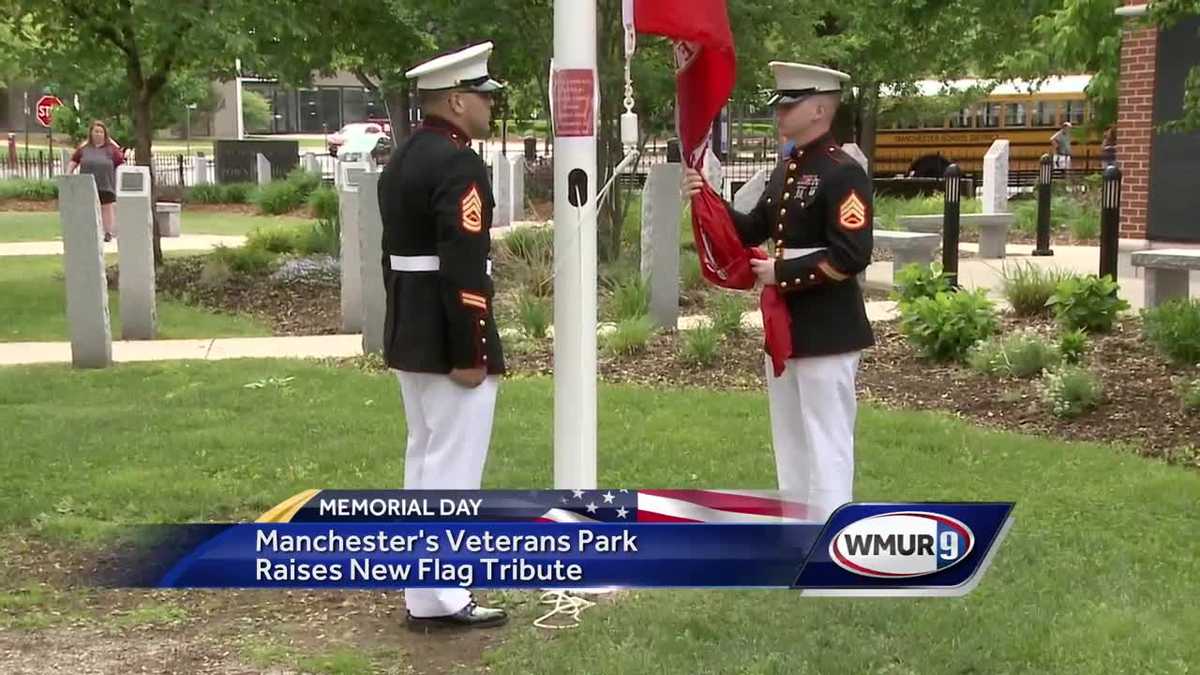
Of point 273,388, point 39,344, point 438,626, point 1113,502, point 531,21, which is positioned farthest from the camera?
point 531,21

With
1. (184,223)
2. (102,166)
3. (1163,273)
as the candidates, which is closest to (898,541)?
(1163,273)

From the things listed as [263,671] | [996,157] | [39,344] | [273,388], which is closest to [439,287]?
[263,671]

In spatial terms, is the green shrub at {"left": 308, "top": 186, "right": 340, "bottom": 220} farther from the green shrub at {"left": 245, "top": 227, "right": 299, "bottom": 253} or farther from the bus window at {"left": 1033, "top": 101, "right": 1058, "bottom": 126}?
the bus window at {"left": 1033, "top": 101, "right": 1058, "bottom": 126}

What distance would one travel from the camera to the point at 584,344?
5559 mm

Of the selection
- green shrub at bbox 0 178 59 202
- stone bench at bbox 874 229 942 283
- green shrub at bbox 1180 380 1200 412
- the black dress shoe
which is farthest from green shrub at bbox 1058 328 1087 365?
green shrub at bbox 0 178 59 202

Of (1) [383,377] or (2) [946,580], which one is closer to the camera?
(2) [946,580]

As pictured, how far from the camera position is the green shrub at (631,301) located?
11.8 meters

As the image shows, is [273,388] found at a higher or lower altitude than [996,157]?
lower

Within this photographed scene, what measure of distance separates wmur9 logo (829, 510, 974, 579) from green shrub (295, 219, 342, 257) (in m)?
13.9

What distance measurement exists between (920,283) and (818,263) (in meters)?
6.36

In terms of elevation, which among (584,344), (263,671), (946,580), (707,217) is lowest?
(263,671)

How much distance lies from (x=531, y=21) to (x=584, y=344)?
33.1ft

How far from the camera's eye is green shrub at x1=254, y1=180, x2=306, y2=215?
90.1 ft

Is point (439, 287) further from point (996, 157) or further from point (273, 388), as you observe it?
point (996, 157)
